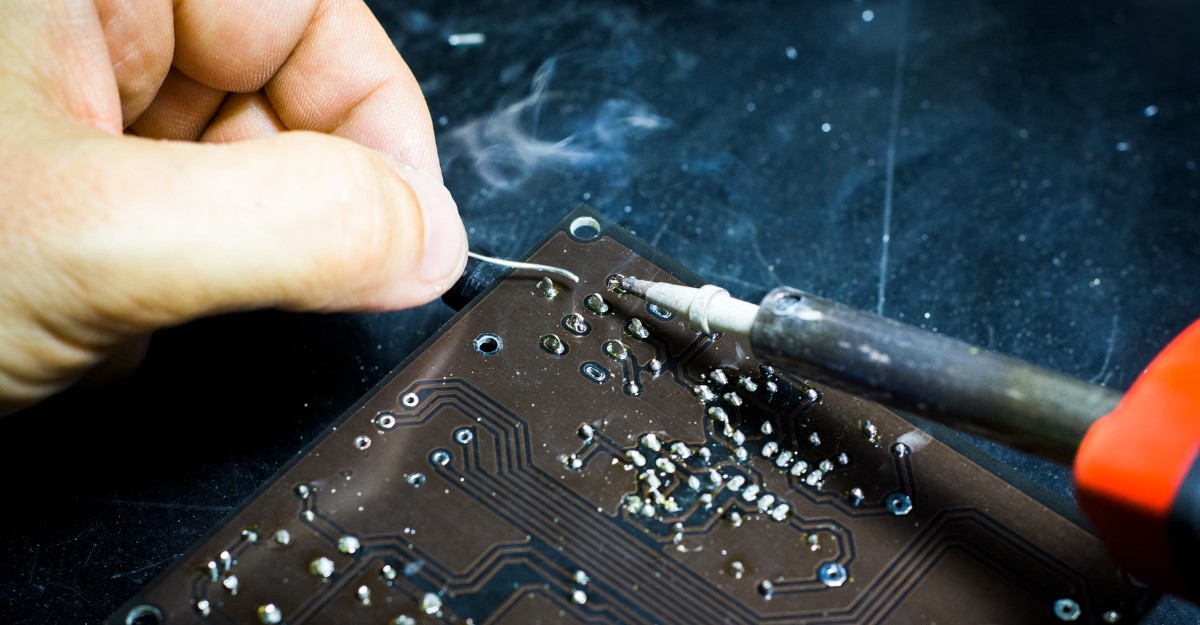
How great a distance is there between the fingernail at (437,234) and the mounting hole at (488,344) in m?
0.10

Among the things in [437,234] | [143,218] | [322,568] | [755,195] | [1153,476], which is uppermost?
[143,218]

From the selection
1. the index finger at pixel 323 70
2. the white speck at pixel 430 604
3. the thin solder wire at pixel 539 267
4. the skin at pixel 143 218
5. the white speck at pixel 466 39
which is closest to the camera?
the skin at pixel 143 218

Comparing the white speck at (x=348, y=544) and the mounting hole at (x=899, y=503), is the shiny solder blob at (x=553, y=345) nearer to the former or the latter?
the white speck at (x=348, y=544)

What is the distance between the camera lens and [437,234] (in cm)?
171

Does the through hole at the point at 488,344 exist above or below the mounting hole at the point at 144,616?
above

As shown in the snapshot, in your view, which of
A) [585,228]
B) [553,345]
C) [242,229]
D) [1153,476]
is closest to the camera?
[1153,476]

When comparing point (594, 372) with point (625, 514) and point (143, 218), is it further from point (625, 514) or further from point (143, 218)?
point (143, 218)

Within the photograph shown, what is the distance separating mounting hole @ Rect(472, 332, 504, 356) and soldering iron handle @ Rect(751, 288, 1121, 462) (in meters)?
0.42

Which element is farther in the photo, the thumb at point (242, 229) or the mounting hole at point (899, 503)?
the mounting hole at point (899, 503)

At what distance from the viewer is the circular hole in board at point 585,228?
191cm

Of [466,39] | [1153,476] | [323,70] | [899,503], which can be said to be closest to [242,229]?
[323,70]

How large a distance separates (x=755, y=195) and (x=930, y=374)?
0.99 meters

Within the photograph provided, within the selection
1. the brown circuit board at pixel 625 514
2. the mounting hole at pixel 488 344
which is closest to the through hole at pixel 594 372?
the brown circuit board at pixel 625 514

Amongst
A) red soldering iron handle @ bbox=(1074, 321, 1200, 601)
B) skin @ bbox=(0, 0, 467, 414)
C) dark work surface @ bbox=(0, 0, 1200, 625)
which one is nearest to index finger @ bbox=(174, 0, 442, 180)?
skin @ bbox=(0, 0, 467, 414)
